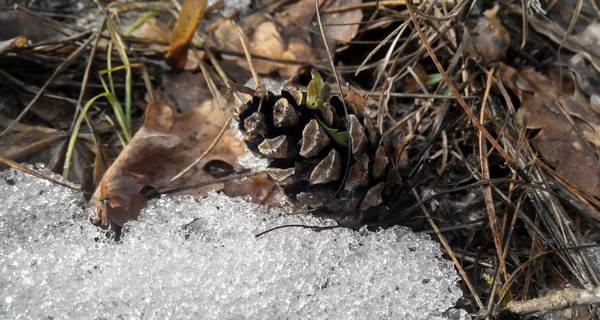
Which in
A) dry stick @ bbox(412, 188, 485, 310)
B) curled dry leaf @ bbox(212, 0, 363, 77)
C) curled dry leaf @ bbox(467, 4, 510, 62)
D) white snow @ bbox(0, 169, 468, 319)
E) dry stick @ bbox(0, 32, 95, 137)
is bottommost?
white snow @ bbox(0, 169, 468, 319)

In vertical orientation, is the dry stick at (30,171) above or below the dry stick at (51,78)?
below

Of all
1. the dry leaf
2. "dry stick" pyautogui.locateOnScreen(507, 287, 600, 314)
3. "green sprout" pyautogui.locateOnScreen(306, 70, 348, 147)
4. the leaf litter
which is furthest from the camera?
the dry leaf

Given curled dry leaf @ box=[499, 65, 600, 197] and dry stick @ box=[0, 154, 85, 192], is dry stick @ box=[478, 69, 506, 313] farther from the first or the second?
dry stick @ box=[0, 154, 85, 192]

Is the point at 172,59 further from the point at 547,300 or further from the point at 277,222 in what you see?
the point at 547,300

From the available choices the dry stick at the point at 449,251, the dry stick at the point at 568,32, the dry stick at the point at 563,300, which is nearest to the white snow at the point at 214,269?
the dry stick at the point at 449,251

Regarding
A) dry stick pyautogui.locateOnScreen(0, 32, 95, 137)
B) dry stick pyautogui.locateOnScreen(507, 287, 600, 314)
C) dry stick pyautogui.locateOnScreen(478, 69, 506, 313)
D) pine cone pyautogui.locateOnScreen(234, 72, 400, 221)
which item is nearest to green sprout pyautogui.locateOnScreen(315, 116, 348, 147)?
pine cone pyautogui.locateOnScreen(234, 72, 400, 221)

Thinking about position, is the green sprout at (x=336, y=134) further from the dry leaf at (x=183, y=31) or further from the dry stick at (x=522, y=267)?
the dry leaf at (x=183, y=31)

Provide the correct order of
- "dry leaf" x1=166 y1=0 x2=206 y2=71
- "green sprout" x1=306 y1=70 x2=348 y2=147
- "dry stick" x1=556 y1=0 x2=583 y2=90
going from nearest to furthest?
"green sprout" x1=306 y1=70 x2=348 y2=147 → "dry stick" x1=556 y1=0 x2=583 y2=90 → "dry leaf" x1=166 y1=0 x2=206 y2=71
